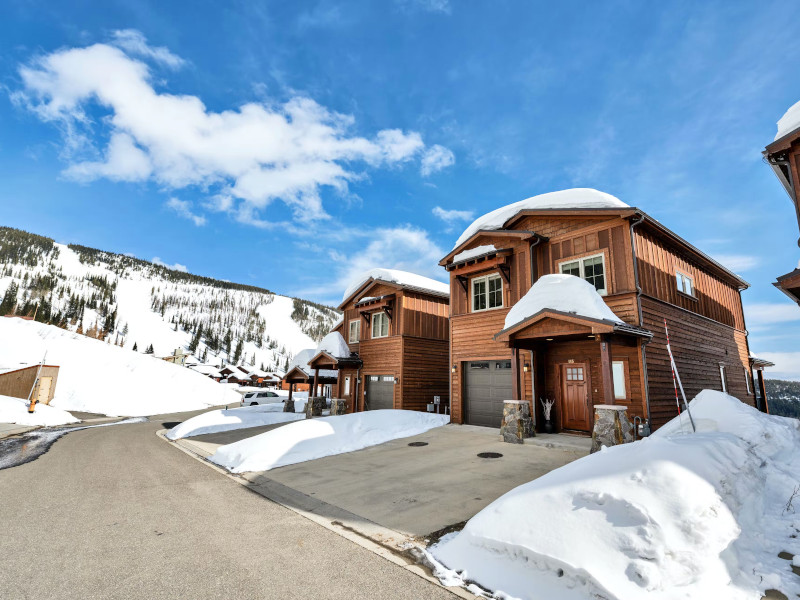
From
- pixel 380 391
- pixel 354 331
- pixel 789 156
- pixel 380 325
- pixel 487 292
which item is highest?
pixel 789 156

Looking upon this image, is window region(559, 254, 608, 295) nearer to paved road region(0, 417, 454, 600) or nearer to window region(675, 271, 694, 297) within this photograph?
window region(675, 271, 694, 297)

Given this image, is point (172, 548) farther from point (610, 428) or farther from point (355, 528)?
point (610, 428)

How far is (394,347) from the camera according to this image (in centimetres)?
2061

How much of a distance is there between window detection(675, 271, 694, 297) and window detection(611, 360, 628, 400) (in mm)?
4748

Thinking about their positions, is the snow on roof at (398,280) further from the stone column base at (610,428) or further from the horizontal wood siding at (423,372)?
the stone column base at (610,428)

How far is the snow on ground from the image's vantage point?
3.23 m

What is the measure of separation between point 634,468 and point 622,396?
789cm

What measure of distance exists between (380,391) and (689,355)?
13.9 m

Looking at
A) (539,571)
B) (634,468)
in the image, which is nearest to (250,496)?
(539,571)

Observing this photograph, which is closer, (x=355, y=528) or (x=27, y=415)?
(x=355, y=528)

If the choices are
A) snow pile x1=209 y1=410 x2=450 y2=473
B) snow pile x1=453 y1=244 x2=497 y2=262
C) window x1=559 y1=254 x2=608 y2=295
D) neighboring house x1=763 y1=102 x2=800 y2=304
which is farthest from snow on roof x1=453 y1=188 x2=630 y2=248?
snow pile x1=209 y1=410 x2=450 y2=473

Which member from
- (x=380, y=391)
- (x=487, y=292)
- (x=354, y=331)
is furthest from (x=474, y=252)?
(x=354, y=331)

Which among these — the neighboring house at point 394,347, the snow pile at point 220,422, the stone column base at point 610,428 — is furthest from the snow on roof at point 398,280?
the stone column base at point 610,428

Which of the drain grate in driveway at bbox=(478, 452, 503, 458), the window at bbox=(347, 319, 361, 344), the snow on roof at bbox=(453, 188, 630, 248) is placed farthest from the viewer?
the window at bbox=(347, 319, 361, 344)
